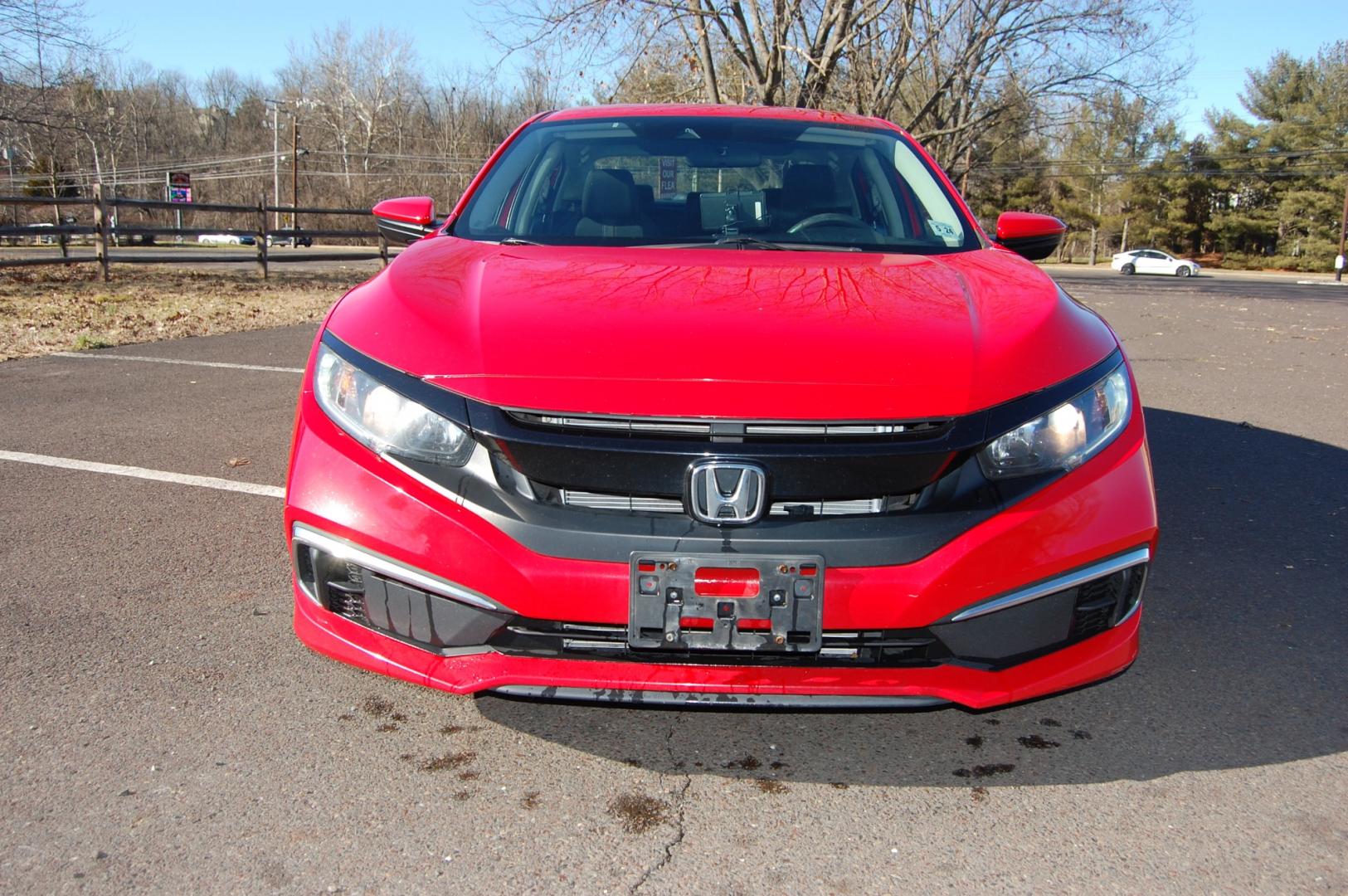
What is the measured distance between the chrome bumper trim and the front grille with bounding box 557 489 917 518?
9.0 inches

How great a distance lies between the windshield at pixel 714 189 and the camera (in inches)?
128

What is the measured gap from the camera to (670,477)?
1979 mm

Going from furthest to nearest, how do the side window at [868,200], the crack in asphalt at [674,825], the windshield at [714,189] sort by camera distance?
the side window at [868,200], the windshield at [714,189], the crack in asphalt at [674,825]

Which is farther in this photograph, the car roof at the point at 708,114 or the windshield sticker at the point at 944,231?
the car roof at the point at 708,114

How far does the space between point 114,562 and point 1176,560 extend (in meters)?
3.53

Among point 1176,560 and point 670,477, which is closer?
point 670,477

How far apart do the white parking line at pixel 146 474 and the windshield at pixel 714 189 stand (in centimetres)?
165

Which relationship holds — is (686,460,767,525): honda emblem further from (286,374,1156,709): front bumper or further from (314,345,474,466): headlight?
(314,345,474,466): headlight

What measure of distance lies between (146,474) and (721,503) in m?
3.48

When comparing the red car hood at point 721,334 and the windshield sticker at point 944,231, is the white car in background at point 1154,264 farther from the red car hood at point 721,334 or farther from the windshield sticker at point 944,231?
the red car hood at point 721,334

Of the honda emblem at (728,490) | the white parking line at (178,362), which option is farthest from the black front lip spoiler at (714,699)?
the white parking line at (178,362)

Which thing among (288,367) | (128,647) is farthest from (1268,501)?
(288,367)

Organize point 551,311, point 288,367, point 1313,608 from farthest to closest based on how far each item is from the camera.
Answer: point 288,367 → point 1313,608 → point 551,311

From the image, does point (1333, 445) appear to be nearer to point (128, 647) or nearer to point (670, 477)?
point (670, 477)
